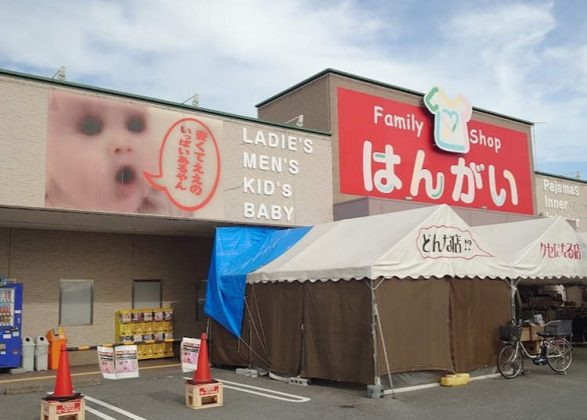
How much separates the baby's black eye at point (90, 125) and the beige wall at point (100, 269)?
424cm

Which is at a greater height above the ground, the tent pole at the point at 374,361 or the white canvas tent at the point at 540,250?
the white canvas tent at the point at 540,250

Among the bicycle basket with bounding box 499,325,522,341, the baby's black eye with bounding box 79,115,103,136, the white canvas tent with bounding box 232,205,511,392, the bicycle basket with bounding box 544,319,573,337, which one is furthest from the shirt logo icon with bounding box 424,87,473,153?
the baby's black eye with bounding box 79,115,103,136

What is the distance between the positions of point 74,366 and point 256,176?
274 inches

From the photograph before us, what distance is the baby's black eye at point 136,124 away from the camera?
14.2 metres

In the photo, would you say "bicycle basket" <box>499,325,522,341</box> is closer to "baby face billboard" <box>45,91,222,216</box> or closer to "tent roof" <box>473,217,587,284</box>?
"tent roof" <box>473,217,587,284</box>

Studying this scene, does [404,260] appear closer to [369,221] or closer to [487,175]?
[369,221]

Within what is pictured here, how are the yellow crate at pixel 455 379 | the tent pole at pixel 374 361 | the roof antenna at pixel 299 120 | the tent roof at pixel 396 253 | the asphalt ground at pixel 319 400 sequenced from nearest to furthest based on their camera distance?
1. the asphalt ground at pixel 319 400
2. the tent pole at pixel 374 361
3. the tent roof at pixel 396 253
4. the yellow crate at pixel 455 379
5. the roof antenna at pixel 299 120

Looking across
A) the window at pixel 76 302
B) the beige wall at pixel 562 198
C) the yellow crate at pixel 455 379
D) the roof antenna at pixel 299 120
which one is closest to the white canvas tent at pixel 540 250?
the yellow crate at pixel 455 379

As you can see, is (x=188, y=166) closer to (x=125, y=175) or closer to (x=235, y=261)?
(x=125, y=175)

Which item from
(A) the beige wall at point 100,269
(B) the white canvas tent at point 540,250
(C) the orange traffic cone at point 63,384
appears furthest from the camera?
(A) the beige wall at point 100,269

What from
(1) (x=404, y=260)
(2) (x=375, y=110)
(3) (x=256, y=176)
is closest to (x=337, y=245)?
(1) (x=404, y=260)

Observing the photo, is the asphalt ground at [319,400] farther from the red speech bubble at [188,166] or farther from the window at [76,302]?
the red speech bubble at [188,166]

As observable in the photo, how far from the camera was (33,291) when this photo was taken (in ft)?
53.0

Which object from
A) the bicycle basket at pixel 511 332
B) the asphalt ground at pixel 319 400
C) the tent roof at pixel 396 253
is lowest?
the asphalt ground at pixel 319 400
